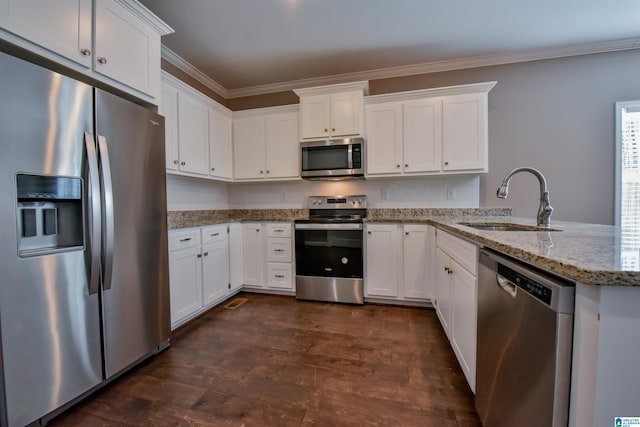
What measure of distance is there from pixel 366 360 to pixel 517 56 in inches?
135

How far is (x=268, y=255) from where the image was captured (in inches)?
121

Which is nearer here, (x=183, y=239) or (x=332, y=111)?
(x=183, y=239)

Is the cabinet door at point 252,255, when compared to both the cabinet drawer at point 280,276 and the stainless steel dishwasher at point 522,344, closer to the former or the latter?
the cabinet drawer at point 280,276

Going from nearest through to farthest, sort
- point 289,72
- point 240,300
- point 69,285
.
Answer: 1. point 69,285
2. point 240,300
3. point 289,72

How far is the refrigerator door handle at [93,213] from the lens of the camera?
4.41 feet

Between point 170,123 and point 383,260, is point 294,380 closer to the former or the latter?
point 383,260

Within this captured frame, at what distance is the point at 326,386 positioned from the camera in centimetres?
152

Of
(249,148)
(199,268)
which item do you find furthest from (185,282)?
(249,148)

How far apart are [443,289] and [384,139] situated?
65.4 inches

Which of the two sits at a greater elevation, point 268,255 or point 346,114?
point 346,114

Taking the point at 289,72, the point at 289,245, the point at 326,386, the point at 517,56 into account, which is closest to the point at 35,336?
the point at 326,386

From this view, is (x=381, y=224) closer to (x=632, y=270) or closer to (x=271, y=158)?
(x=271, y=158)

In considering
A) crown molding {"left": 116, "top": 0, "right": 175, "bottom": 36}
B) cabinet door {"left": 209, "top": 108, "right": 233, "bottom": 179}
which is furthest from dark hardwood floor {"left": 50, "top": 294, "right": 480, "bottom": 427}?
crown molding {"left": 116, "top": 0, "right": 175, "bottom": 36}

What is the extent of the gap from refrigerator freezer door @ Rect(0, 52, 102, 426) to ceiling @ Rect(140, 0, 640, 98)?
1.39 meters
